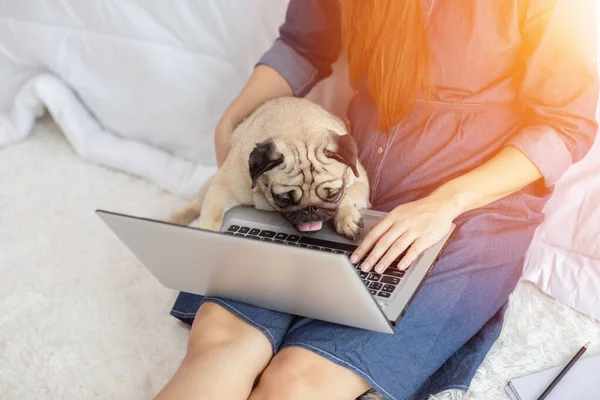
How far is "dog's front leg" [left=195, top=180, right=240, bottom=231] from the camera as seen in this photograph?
4.85 feet

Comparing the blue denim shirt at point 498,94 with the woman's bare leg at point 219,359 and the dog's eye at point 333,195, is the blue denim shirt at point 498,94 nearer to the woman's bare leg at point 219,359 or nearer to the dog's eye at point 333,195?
the dog's eye at point 333,195

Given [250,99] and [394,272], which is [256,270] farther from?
[250,99]

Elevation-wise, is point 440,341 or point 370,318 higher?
point 370,318

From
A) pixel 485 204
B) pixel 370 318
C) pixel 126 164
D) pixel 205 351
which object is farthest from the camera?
pixel 126 164

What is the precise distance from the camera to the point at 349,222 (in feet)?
4.38

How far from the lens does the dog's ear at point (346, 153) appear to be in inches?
53.7

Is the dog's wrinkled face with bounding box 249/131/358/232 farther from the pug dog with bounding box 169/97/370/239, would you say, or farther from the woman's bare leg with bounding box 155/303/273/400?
the woman's bare leg with bounding box 155/303/273/400

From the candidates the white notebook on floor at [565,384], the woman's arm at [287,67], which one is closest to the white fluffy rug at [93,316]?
the white notebook on floor at [565,384]

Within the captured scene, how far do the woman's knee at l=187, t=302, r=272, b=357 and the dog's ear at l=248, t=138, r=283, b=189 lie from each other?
0.98 ft

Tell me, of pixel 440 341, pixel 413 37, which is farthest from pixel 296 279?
pixel 413 37

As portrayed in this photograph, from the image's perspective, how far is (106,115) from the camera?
2.24 m

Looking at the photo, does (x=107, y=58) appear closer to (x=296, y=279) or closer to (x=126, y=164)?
(x=126, y=164)

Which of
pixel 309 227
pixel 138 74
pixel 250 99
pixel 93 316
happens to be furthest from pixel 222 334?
pixel 138 74

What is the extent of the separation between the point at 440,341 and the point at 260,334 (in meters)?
0.35
